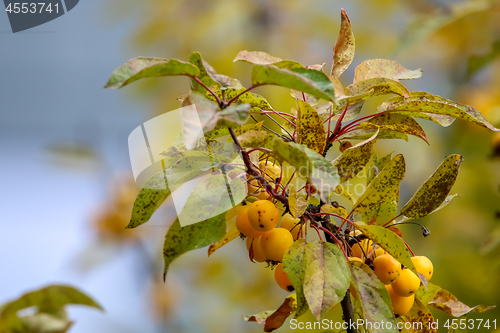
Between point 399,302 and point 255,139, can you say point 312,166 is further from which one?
point 399,302

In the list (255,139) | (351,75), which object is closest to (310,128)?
(255,139)

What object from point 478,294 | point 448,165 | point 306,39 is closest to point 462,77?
point 306,39

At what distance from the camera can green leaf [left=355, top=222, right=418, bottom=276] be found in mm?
363

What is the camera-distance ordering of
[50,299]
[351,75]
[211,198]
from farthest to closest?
[351,75] → [211,198] → [50,299]

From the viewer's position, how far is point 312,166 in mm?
304

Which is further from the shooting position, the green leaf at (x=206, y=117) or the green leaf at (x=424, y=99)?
the green leaf at (x=424, y=99)

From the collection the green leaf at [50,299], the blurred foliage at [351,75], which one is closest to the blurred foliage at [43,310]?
the green leaf at [50,299]

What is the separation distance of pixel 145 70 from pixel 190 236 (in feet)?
0.47

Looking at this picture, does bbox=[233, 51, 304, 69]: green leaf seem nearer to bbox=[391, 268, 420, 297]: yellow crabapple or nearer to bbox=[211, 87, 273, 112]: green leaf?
bbox=[211, 87, 273, 112]: green leaf

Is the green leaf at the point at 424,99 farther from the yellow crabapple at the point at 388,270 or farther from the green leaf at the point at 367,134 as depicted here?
the yellow crabapple at the point at 388,270

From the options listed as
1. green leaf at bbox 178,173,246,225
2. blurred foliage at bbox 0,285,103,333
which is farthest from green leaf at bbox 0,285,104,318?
green leaf at bbox 178,173,246,225

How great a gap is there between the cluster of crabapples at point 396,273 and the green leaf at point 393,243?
0.03m

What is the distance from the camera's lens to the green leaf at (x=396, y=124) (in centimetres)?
42

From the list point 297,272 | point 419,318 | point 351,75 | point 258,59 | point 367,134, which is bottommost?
point 419,318
